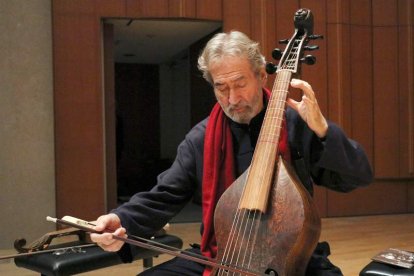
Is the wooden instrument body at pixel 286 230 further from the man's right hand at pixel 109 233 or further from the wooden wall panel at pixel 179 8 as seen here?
the wooden wall panel at pixel 179 8

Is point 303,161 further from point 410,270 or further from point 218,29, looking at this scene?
point 218,29

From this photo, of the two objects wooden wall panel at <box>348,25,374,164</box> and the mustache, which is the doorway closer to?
wooden wall panel at <box>348,25,374,164</box>

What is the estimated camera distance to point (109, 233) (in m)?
1.27

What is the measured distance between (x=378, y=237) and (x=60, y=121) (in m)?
2.77

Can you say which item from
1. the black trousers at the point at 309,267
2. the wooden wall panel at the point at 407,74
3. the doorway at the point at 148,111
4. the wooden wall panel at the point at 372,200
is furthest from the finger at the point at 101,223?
the doorway at the point at 148,111

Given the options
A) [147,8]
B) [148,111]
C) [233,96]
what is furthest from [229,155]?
[148,111]

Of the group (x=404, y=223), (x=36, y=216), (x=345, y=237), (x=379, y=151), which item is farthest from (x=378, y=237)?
(x=36, y=216)

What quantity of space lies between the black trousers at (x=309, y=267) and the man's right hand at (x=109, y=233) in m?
0.18

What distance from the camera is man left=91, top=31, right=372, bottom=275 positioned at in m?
1.38

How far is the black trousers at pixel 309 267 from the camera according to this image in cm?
141

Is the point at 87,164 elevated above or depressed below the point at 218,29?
below

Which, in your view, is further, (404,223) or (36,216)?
(404,223)

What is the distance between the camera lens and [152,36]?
6.05 m

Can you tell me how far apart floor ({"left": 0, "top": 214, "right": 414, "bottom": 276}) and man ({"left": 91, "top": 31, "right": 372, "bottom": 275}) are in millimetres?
1574
